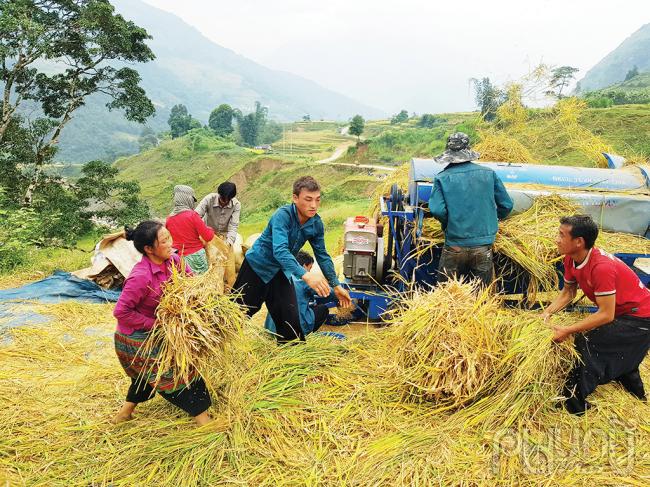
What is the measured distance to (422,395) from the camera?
116 inches

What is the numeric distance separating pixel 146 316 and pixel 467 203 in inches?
103

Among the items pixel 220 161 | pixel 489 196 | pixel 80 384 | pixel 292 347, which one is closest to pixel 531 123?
pixel 489 196

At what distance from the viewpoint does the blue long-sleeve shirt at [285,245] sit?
131 inches

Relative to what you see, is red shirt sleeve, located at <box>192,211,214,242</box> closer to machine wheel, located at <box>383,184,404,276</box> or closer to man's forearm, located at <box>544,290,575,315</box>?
machine wheel, located at <box>383,184,404,276</box>

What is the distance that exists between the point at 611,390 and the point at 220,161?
152ft

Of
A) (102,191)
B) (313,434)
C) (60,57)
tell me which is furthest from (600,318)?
(60,57)

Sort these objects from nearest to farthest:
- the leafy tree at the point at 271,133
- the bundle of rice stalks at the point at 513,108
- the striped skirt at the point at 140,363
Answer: the striped skirt at the point at 140,363
the bundle of rice stalks at the point at 513,108
the leafy tree at the point at 271,133

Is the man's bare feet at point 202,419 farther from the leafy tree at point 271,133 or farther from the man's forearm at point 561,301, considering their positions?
the leafy tree at point 271,133

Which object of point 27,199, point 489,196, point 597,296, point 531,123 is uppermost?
point 531,123

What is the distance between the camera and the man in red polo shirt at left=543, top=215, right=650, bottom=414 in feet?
8.92

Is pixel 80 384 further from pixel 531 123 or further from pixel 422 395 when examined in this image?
pixel 531 123

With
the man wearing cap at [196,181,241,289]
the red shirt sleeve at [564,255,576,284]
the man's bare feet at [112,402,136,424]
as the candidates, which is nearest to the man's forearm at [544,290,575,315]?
the red shirt sleeve at [564,255,576,284]

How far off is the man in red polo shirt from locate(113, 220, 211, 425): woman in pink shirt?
237cm

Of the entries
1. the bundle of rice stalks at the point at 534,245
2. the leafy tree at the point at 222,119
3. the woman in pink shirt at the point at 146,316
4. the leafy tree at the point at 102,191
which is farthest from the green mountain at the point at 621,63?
the woman in pink shirt at the point at 146,316
